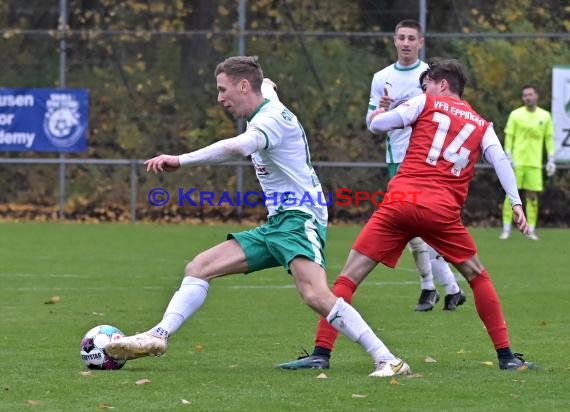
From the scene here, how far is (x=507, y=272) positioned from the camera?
14555 millimetres

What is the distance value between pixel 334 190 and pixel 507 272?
7906 mm

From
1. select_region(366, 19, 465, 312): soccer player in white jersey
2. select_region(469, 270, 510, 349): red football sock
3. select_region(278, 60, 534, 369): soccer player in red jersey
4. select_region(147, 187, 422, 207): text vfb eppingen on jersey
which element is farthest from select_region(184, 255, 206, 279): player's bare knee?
select_region(147, 187, 422, 207): text vfb eppingen on jersey

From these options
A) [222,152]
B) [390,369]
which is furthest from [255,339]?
[222,152]

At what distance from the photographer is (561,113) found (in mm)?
21438

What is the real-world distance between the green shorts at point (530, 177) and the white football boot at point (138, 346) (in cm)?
1295

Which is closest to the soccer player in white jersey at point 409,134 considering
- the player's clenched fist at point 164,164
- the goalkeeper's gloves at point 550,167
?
the player's clenched fist at point 164,164

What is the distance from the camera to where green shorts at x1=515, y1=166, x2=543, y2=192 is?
65.2 feet

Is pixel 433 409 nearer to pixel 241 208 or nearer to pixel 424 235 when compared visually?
pixel 424 235

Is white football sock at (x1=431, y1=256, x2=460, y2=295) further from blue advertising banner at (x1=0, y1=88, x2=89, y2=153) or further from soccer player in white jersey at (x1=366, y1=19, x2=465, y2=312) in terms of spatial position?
blue advertising banner at (x1=0, y1=88, x2=89, y2=153)

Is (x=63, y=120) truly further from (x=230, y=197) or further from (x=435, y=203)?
(x=435, y=203)

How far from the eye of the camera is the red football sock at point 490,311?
25.6 feet

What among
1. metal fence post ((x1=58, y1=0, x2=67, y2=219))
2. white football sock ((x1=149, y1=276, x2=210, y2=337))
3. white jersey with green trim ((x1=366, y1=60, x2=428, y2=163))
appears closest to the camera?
white football sock ((x1=149, y1=276, x2=210, y2=337))

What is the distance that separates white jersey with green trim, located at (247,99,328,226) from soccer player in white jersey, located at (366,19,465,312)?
3.32 meters

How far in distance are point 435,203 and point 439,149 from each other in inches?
12.6
